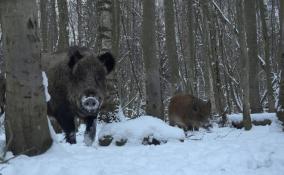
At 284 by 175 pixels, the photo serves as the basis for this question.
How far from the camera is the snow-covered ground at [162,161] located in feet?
16.6

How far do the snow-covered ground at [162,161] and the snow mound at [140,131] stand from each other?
1.14m

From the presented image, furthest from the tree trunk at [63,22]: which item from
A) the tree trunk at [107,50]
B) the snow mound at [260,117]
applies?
the snow mound at [260,117]

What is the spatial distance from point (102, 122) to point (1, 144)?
4.18 m

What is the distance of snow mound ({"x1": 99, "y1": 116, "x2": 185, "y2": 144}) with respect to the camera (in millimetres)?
8398

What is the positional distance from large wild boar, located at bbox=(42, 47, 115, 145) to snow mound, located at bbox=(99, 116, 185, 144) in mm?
392

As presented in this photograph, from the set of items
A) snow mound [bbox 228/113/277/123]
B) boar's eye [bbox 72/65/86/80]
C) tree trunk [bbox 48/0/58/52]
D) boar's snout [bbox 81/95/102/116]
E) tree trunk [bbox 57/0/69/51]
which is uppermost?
tree trunk [bbox 48/0/58/52]

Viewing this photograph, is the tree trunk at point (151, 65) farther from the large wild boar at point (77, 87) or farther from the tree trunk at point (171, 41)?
the tree trunk at point (171, 41)

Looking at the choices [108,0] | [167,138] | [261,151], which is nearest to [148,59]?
[108,0]

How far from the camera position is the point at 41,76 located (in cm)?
589

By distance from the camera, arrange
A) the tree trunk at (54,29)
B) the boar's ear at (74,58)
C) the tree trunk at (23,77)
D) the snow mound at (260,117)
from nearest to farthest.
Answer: the tree trunk at (23,77) → the boar's ear at (74,58) → the snow mound at (260,117) → the tree trunk at (54,29)

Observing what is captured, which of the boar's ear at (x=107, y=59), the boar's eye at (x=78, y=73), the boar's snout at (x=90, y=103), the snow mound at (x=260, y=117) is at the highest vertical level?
the boar's ear at (x=107, y=59)

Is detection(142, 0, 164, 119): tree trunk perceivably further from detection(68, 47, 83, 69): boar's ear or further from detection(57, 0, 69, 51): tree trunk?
detection(57, 0, 69, 51): tree trunk

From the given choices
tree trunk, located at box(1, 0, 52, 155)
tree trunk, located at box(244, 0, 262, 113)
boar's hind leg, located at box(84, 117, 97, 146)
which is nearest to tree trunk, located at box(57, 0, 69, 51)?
tree trunk, located at box(244, 0, 262, 113)

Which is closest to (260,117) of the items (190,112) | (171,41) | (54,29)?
(190,112)
